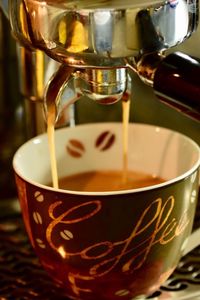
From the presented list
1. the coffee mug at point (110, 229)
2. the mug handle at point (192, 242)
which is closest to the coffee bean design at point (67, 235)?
the coffee mug at point (110, 229)

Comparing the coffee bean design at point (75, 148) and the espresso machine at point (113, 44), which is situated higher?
the espresso machine at point (113, 44)

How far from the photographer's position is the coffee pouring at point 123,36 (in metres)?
0.37

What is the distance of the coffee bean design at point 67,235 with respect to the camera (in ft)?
1.50

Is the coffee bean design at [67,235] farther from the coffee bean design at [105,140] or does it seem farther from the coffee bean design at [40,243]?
the coffee bean design at [105,140]

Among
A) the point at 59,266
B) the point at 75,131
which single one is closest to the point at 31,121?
the point at 75,131

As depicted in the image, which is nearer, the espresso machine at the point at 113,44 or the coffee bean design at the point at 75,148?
the espresso machine at the point at 113,44

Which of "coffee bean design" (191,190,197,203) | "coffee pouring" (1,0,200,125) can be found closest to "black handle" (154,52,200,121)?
"coffee pouring" (1,0,200,125)

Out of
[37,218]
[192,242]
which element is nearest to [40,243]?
[37,218]

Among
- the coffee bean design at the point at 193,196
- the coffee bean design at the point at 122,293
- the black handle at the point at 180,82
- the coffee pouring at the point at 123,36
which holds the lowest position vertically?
the coffee bean design at the point at 122,293

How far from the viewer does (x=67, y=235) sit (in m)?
0.46

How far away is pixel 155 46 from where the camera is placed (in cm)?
38

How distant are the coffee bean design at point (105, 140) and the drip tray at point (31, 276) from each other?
3.8 inches

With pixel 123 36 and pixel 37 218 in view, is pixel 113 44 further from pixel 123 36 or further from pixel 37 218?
pixel 37 218

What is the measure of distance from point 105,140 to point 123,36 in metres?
0.20
